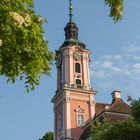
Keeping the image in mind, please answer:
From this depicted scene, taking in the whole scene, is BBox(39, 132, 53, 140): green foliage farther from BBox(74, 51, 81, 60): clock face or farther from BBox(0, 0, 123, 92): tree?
BBox(0, 0, 123, 92): tree

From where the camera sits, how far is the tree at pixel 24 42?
6555 millimetres

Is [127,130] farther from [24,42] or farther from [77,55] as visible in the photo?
[77,55]

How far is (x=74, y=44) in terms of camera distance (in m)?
61.1

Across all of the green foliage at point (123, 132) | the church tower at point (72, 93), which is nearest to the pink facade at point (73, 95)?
the church tower at point (72, 93)

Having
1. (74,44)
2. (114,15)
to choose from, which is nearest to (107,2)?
(114,15)

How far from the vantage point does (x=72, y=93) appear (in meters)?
56.1

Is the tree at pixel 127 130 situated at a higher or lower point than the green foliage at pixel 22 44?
higher

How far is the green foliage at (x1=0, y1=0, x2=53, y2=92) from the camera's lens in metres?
6.55

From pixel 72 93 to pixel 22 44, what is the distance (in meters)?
49.6

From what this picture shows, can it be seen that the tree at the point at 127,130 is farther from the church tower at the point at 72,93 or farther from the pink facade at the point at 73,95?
the pink facade at the point at 73,95

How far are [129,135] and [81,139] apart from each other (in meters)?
25.7

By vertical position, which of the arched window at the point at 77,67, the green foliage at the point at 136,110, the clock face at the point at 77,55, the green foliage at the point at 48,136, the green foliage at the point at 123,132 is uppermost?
the clock face at the point at 77,55

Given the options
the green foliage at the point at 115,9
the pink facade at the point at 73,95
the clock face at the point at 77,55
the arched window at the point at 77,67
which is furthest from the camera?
the clock face at the point at 77,55

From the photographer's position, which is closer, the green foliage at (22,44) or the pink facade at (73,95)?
the green foliage at (22,44)
